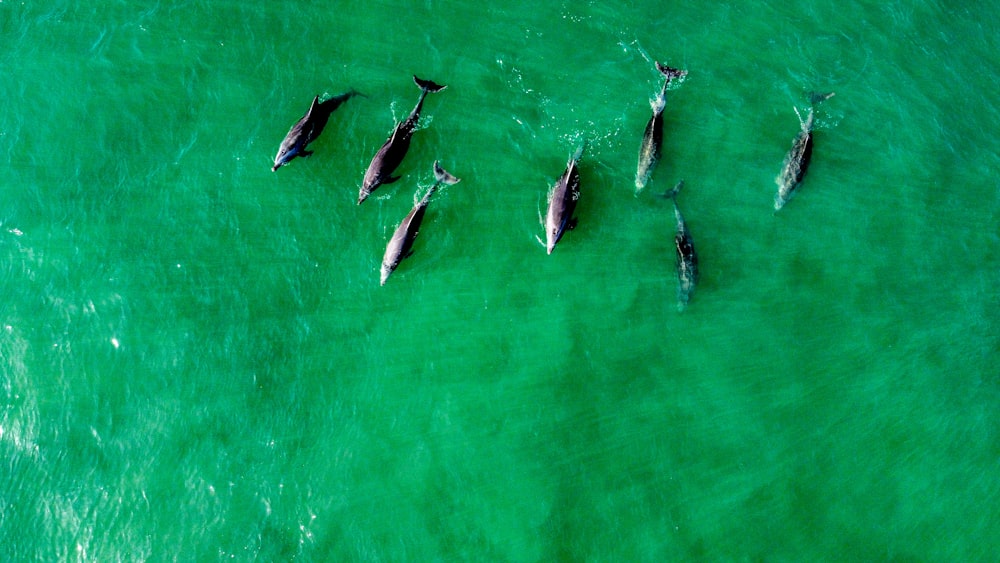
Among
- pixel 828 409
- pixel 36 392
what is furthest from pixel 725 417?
pixel 36 392

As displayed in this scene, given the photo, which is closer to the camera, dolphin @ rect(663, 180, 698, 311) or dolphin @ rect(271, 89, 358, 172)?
dolphin @ rect(271, 89, 358, 172)

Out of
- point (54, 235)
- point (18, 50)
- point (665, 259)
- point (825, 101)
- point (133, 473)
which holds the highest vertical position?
point (825, 101)

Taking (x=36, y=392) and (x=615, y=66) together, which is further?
(x=615, y=66)

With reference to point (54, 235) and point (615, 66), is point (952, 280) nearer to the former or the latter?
point (615, 66)

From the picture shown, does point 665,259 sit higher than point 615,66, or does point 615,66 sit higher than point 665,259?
point 615,66

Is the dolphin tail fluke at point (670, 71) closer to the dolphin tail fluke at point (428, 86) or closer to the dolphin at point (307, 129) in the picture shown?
the dolphin tail fluke at point (428, 86)

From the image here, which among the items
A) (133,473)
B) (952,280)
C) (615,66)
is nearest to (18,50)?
(133,473)

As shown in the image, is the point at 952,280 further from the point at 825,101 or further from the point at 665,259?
the point at 665,259

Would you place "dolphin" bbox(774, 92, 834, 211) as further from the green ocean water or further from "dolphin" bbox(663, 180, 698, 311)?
"dolphin" bbox(663, 180, 698, 311)

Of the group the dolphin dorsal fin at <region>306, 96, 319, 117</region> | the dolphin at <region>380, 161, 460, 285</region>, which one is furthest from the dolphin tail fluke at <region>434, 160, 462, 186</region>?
the dolphin dorsal fin at <region>306, 96, 319, 117</region>
